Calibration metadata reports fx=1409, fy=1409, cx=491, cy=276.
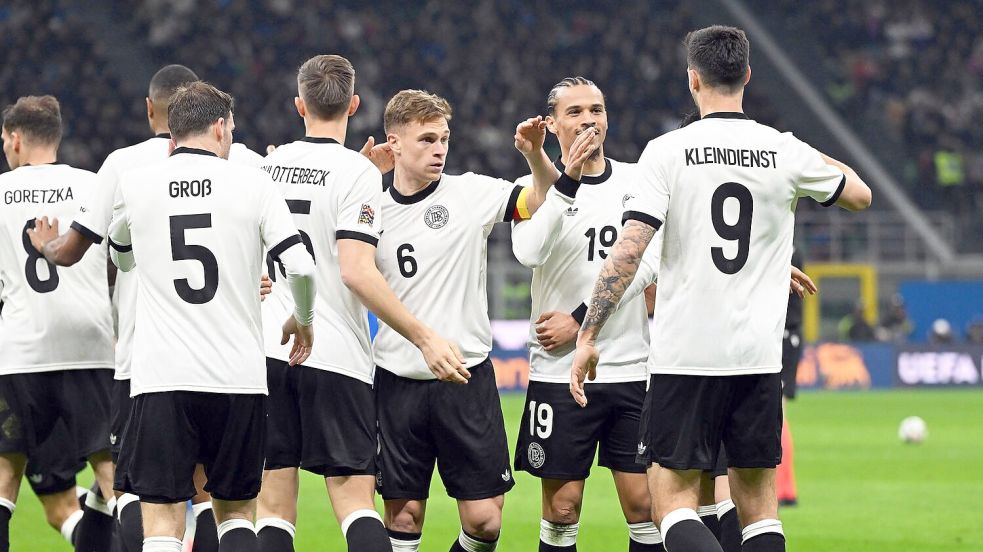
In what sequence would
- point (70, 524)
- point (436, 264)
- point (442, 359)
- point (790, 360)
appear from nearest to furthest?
point (442, 359) < point (436, 264) < point (70, 524) < point (790, 360)

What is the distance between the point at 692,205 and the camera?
219 inches

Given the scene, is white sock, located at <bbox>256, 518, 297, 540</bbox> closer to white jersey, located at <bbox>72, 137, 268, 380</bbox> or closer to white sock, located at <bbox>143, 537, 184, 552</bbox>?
white sock, located at <bbox>143, 537, 184, 552</bbox>

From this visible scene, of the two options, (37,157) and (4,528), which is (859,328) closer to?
(37,157)

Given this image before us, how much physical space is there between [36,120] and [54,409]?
1502 millimetres

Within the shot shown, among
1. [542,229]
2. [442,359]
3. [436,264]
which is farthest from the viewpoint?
[436,264]

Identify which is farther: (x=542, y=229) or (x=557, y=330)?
(x=557, y=330)

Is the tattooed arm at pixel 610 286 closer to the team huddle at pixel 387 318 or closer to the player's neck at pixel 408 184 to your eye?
the team huddle at pixel 387 318

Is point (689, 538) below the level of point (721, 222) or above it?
below

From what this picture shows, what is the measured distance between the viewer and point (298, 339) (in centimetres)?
584

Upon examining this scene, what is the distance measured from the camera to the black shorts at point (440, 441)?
248 inches

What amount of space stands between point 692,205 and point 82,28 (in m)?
25.2

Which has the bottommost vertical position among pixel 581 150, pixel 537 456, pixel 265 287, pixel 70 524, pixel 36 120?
pixel 70 524

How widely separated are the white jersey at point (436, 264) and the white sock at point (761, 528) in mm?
1488

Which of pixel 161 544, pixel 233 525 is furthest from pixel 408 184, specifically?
pixel 161 544
